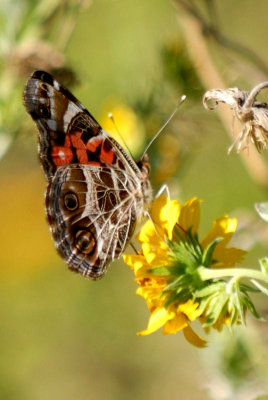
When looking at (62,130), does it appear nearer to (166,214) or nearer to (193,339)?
(166,214)

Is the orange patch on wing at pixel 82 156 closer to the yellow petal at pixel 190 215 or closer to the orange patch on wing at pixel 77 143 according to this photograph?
the orange patch on wing at pixel 77 143

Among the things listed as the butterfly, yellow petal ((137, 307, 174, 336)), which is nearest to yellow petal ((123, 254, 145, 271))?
yellow petal ((137, 307, 174, 336))

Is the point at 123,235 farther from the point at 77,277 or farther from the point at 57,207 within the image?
the point at 77,277

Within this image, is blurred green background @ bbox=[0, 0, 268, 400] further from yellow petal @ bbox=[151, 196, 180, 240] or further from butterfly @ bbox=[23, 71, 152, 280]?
yellow petal @ bbox=[151, 196, 180, 240]

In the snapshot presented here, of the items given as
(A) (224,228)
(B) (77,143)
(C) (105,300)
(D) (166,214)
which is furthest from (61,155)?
(C) (105,300)

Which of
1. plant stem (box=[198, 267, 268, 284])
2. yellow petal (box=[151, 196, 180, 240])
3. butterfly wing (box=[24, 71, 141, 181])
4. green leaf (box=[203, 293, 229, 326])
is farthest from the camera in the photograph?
butterfly wing (box=[24, 71, 141, 181])

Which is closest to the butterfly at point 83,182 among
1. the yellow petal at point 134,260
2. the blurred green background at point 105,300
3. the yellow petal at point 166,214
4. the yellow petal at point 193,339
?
the yellow petal at point 166,214
